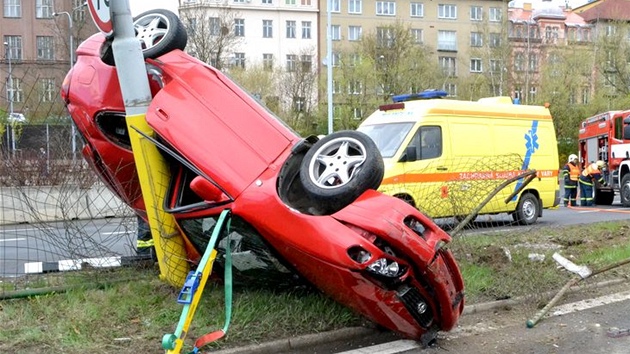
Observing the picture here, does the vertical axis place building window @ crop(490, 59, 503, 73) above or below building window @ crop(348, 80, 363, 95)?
above

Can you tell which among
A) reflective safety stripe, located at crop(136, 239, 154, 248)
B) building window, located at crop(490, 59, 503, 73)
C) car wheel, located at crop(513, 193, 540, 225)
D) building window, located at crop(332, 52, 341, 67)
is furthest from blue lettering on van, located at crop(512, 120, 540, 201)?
building window, located at crop(490, 59, 503, 73)

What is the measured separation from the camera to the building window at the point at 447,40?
6144 cm

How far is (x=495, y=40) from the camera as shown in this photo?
4475cm

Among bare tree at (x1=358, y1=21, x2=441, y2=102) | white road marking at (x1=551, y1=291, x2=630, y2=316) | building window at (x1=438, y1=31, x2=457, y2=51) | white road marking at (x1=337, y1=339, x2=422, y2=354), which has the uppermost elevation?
building window at (x1=438, y1=31, x2=457, y2=51)

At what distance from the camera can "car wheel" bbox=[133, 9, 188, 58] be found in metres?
4.91

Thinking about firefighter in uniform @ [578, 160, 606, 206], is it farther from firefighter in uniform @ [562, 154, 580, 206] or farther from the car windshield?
the car windshield

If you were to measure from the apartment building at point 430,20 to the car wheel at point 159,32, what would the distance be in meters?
51.7

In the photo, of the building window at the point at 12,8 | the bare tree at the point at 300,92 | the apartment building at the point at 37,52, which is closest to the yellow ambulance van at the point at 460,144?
the apartment building at the point at 37,52

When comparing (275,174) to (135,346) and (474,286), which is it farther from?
(474,286)

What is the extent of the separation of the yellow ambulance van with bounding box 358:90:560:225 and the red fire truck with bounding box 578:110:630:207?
20.3 ft

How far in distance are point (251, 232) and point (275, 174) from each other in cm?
43

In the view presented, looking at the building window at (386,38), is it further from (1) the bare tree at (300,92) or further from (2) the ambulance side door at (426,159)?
(2) the ambulance side door at (426,159)

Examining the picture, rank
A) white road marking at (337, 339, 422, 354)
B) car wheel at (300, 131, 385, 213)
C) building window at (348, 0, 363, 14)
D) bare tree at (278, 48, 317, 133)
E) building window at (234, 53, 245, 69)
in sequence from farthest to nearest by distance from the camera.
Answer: building window at (348, 0, 363, 14) < building window at (234, 53, 245, 69) < bare tree at (278, 48, 317, 133) < white road marking at (337, 339, 422, 354) < car wheel at (300, 131, 385, 213)

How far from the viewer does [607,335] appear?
4758 millimetres
